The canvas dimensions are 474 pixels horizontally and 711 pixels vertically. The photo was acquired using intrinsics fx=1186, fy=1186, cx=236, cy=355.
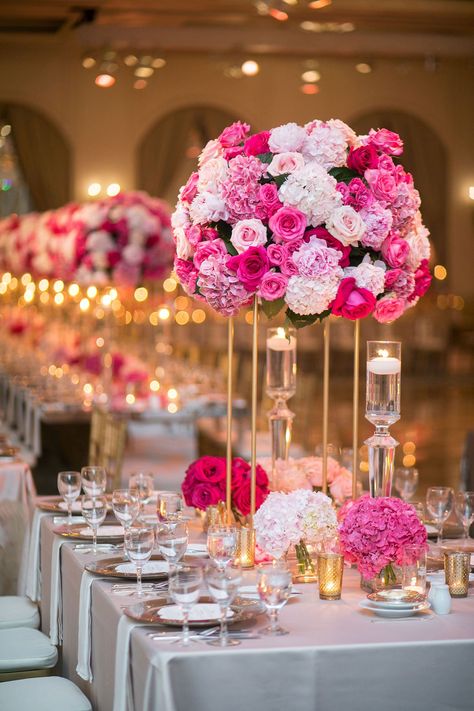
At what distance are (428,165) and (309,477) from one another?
1726 cm

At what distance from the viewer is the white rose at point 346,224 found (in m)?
3.08

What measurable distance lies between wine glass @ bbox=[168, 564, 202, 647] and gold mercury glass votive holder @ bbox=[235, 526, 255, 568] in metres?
0.67

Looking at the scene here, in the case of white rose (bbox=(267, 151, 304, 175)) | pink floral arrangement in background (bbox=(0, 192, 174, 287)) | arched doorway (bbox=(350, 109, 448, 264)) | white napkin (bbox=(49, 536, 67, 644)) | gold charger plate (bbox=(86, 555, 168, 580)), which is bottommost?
white napkin (bbox=(49, 536, 67, 644))

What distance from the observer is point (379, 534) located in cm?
283

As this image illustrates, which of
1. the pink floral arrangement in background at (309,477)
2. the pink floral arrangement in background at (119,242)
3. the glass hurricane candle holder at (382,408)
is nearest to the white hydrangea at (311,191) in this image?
the glass hurricane candle holder at (382,408)

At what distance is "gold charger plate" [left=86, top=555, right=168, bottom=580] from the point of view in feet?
9.86

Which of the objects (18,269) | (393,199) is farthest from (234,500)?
(18,269)

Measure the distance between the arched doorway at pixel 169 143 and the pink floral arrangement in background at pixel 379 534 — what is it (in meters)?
16.6

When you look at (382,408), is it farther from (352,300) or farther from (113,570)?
(113,570)

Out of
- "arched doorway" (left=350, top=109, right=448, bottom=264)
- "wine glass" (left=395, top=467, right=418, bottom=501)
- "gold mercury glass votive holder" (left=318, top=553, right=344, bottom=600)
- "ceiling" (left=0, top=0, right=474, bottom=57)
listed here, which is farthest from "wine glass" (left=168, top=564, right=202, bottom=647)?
"arched doorway" (left=350, top=109, right=448, bottom=264)

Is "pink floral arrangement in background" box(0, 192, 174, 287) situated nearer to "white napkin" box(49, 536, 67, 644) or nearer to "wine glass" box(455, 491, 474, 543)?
"white napkin" box(49, 536, 67, 644)

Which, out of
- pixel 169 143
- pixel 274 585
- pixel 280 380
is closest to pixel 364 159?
Answer: pixel 280 380

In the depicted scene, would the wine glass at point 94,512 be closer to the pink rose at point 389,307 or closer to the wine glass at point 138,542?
the wine glass at point 138,542

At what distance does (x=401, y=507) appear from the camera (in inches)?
114
